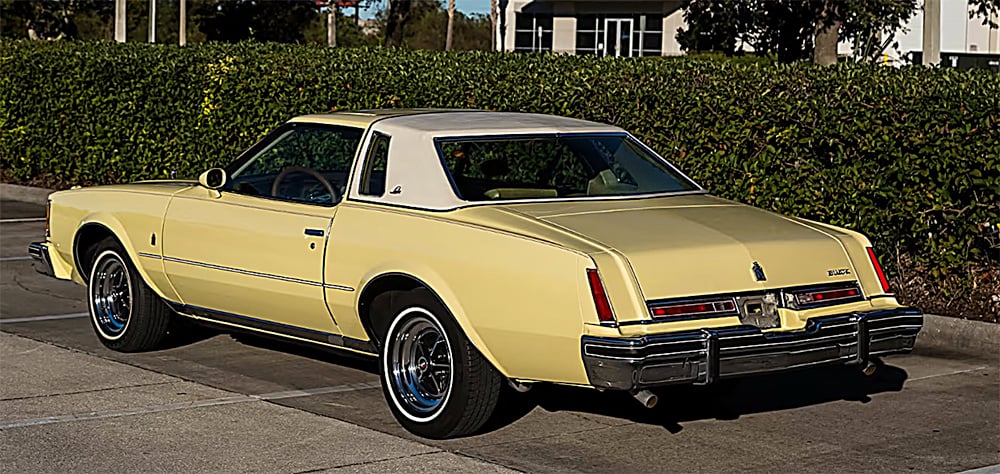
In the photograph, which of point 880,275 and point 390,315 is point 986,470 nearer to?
point 880,275

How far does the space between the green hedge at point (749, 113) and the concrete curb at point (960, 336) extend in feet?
1.75

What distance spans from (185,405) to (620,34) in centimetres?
5105

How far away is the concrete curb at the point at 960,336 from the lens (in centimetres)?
962

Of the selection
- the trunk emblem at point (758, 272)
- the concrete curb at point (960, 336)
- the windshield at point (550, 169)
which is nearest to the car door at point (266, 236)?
the windshield at point (550, 169)

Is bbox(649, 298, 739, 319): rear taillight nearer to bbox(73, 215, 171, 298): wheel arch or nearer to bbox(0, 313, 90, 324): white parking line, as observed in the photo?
bbox(73, 215, 171, 298): wheel arch

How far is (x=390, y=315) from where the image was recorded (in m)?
7.28

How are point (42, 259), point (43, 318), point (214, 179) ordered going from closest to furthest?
point (214, 179) < point (42, 259) < point (43, 318)

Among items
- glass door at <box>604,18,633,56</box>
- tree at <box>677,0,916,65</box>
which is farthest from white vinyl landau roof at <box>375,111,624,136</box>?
glass door at <box>604,18,633,56</box>

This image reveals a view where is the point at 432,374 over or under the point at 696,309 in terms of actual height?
under

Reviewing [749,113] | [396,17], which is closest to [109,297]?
[749,113]

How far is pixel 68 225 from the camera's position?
934cm

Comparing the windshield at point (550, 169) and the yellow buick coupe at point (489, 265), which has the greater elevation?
the windshield at point (550, 169)

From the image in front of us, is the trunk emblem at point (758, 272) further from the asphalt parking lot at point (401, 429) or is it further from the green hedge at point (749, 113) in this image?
the green hedge at point (749, 113)

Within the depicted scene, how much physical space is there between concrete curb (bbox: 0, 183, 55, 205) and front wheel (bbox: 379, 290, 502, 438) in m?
12.3
